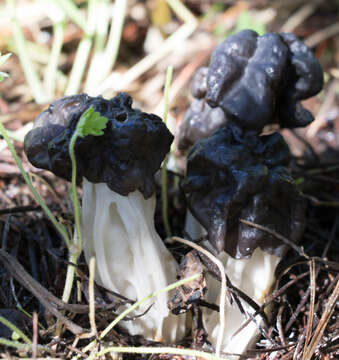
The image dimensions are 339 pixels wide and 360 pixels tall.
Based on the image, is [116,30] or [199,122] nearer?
[199,122]

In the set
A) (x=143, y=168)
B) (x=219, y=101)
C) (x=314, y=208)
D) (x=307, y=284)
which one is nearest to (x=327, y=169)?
(x=314, y=208)

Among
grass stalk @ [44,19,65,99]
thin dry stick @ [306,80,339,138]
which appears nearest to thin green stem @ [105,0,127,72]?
grass stalk @ [44,19,65,99]

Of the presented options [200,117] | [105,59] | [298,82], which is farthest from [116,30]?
[298,82]

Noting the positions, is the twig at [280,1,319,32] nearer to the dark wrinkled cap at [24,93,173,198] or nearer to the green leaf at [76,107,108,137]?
the dark wrinkled cap at [24,93,173,198]

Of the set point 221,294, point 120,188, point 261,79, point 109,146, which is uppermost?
point 261,79

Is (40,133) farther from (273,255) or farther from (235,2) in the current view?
(235,2)

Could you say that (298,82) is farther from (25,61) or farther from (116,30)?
(25,61)
